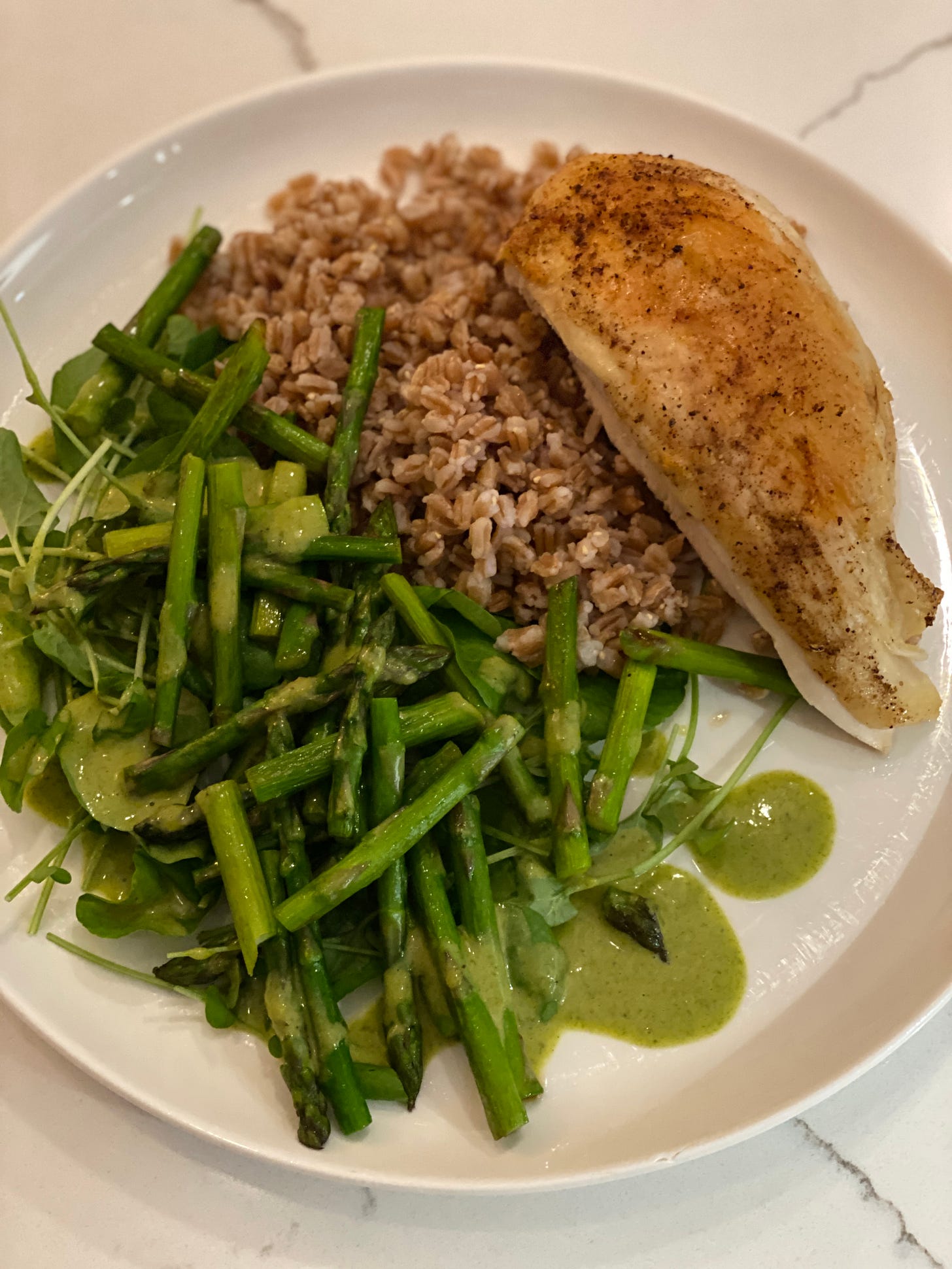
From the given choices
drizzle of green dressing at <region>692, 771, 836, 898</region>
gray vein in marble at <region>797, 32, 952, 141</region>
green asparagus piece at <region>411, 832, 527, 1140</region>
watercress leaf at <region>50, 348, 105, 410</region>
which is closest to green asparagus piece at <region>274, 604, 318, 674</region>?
green asparagus piece at <region>411, 832, 527, 1140</region>

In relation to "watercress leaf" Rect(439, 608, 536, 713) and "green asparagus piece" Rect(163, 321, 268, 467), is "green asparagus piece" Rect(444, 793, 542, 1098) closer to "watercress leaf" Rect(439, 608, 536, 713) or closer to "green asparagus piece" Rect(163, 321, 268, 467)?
"watercress leaf" Rect(439, 608, 536, 713)

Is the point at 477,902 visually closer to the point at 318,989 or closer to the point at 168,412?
the point at 318,989

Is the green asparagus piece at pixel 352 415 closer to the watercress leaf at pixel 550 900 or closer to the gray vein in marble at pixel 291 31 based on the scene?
the watercress leaf at pixel 550 900

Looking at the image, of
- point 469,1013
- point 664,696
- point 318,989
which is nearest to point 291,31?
point 664,696

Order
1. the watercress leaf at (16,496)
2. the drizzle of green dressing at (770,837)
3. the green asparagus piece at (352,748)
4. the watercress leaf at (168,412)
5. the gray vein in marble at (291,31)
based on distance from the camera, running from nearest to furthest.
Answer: the green asparagus piece at (352,748) < the drizzle of green dressing at (770,837) < the watercress leaf at (16,496) < the watercress leaf at (168,412) < the gray vein in marble at (291,31)

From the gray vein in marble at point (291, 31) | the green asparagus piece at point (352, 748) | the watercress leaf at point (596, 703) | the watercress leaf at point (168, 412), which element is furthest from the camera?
the gray vein in marble at point (291, 31)

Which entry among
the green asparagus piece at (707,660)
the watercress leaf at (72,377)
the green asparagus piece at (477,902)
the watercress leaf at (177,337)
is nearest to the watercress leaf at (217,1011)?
the green asparagus piece at (477,902)

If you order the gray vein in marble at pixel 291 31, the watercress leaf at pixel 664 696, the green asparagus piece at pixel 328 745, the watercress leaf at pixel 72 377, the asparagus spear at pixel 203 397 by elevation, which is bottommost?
the green asparagus piece at pixel 328 745
